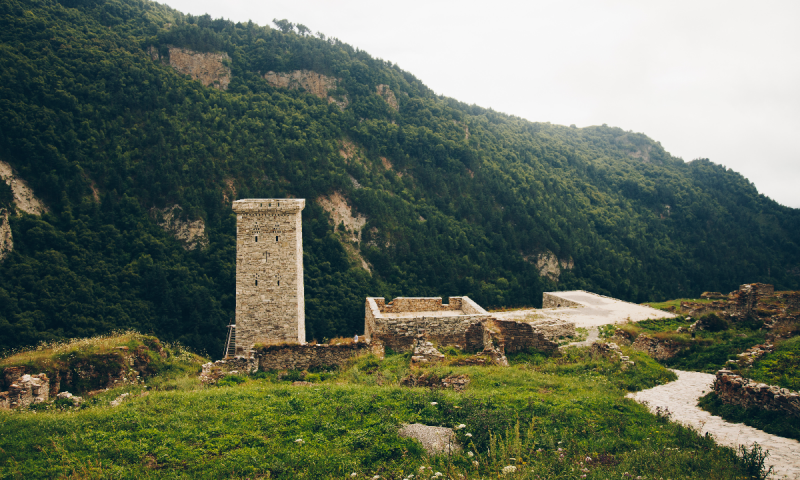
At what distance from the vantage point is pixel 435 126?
60281 mm

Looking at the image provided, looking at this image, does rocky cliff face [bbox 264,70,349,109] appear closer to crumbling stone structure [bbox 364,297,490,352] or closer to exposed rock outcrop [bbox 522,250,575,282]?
exposed rock outcrop [bbox 522,250,575,282]

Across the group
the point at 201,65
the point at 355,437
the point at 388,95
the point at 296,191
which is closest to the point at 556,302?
the point at 355,437

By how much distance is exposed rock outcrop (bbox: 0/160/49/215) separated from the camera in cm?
3109

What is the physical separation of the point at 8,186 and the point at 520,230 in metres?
52.7

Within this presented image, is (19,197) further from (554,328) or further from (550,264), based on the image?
(550,264)

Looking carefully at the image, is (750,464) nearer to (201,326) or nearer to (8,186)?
(201,326)

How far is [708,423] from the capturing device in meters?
7.16

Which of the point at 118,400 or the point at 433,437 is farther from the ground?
the point at 433,437

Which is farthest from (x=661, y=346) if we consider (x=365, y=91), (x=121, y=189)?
(x=365, y=91)

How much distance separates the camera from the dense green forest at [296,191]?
103 ft

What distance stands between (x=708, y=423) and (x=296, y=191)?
44.3 m

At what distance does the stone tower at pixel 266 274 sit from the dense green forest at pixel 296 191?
17.4 metres

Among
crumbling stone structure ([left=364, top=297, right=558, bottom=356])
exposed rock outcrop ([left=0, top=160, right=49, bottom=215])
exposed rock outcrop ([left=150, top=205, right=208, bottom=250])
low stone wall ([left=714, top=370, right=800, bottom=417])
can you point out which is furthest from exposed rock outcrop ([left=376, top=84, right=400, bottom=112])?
low stone wall ([left=714, top=370, right=800, bottom=417])

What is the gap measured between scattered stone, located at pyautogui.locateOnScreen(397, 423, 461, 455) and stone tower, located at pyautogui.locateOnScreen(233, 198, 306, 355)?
10.8 m
